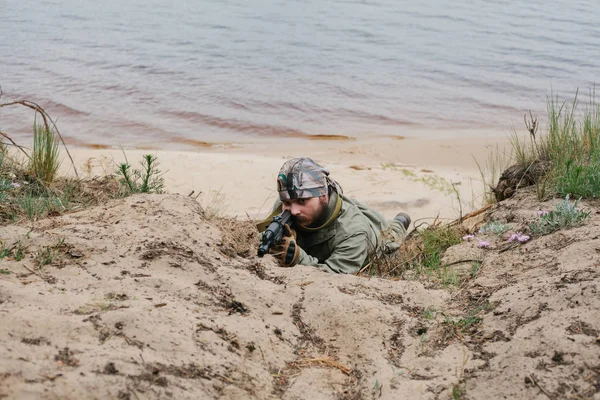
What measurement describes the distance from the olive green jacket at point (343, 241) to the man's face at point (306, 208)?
9 cm

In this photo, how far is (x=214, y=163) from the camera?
8133mm

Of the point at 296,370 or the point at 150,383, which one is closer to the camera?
the point at 150,383

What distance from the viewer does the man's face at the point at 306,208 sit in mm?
4711

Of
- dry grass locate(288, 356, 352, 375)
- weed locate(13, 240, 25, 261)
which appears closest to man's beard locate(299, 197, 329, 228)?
dry grass locate(288, 356, 352, 375)

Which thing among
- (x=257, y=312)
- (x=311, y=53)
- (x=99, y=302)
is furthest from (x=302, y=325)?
(x=311, y=53)

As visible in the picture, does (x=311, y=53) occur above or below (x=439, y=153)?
above

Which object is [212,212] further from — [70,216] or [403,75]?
[403,75]

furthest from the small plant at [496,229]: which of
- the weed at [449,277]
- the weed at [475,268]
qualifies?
the weed at [449,277]

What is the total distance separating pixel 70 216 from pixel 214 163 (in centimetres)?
417

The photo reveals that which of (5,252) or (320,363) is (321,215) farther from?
(5,252)

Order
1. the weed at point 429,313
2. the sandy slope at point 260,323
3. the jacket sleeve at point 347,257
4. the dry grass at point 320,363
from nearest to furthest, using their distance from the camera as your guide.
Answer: the sandy slope at point 260,323
the dry grass at point 320,363
the weed at point 429,313
the jacket sleeve at point 347,257

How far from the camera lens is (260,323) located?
3.02 m

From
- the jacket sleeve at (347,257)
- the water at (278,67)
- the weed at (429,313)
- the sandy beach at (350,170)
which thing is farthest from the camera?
the water at (278,67)

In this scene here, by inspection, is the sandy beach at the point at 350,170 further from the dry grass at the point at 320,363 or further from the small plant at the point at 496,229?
the dry grass at the point at 320,363
